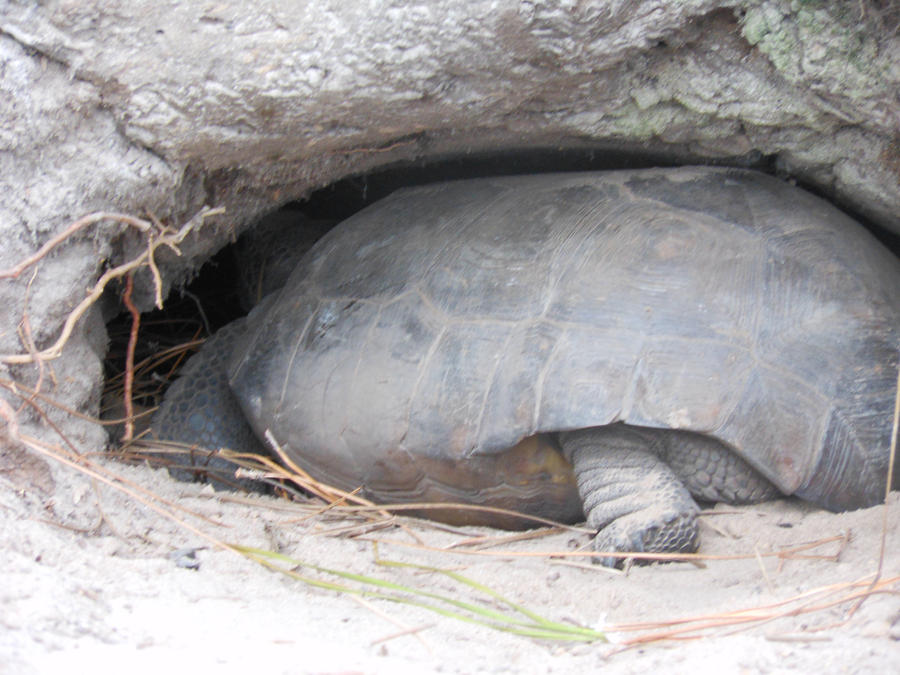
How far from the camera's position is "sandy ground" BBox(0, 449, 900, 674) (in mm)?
1187

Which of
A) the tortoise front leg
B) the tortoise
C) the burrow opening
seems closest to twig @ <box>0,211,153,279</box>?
the tortoise

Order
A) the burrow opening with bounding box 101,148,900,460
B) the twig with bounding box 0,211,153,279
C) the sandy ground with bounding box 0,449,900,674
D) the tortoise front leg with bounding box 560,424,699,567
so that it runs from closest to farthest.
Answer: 1. the sandy ground with bounding box 0,449,900,674
2. the twig with bounding box 0,211,153,279
3. the tortoise front leg with bounding box 560,424,699,567
4. the burrow opening with bounding box 101,148,900,460

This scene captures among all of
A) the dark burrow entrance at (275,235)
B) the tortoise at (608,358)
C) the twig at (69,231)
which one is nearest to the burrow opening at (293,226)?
the dark burrow entrance at (275,235)

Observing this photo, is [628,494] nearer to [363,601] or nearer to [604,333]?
[604,333]

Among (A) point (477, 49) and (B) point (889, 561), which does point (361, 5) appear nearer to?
(A) point (477, 49)

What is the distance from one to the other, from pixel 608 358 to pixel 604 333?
76mm

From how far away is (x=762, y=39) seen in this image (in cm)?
190

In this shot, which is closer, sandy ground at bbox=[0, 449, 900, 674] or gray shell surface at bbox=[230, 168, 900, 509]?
sandy ground at bbox=[0, 449, 900, 674]

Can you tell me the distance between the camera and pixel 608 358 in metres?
2.00

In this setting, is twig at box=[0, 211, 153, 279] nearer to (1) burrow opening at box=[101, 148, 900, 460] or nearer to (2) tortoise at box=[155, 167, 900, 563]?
(2) tortoise at box=[155, 167, 900, 563]

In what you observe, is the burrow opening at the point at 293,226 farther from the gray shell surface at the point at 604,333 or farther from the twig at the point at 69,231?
the twig at the point at 69,231

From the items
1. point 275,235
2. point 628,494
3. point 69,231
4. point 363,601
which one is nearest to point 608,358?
point 628,494

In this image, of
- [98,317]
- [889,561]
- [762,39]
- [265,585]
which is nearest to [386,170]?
[98,317]

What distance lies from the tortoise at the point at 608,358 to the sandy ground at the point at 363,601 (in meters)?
0.15
